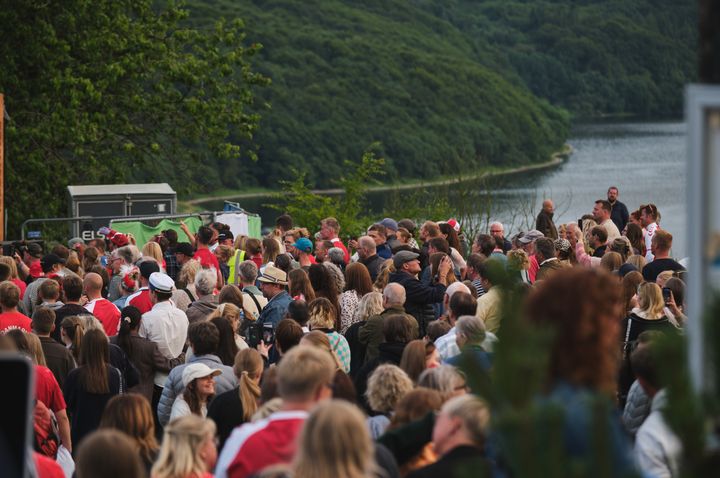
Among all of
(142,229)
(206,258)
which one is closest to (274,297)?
(206,258)

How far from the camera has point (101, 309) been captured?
9812mm

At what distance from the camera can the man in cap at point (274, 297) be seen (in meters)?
9.57

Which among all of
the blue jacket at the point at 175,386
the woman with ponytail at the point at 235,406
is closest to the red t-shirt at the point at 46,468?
the woman with ponytail at the point at 235,406

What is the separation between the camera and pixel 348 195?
25.9 metres

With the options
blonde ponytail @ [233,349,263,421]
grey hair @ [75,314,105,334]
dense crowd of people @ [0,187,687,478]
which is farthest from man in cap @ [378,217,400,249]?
blonde ponytail @ [233,349,263,421]

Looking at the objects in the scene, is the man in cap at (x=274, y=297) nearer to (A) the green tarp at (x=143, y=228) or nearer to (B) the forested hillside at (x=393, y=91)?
(A) the green tarp at (x=143, y=228)

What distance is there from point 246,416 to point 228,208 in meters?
17.6

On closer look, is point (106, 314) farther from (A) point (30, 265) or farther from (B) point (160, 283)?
(A) point (30, 265)

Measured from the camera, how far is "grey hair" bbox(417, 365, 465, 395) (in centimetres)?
561

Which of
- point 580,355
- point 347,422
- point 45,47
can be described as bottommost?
point 347,422

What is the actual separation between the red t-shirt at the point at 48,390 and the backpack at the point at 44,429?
90mm

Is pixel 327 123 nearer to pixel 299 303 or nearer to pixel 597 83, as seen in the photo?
pixel 597 83

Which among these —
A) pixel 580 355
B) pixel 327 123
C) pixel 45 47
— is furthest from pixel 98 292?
pixel 327 123

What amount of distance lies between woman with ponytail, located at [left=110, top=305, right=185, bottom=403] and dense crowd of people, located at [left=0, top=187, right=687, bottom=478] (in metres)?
0.02
